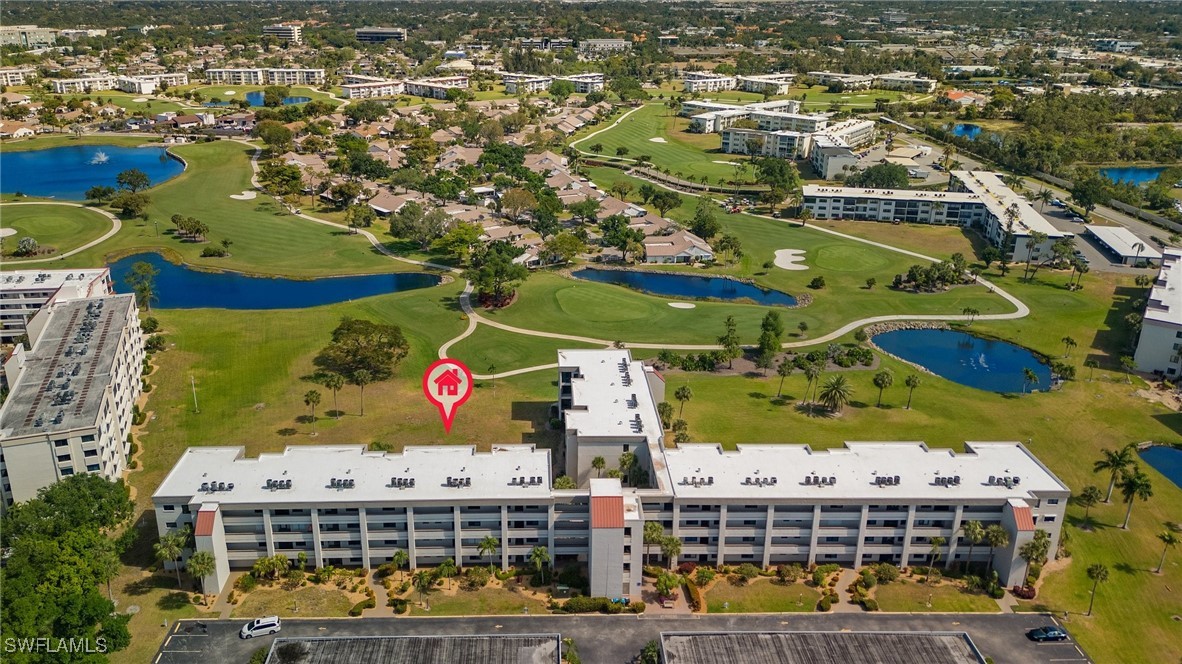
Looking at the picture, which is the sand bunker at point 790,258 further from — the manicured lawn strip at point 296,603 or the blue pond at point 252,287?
the manicured lawn strip at point 296,603

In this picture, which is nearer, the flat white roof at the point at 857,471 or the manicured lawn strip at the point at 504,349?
the flat white roof at the point at 857,471

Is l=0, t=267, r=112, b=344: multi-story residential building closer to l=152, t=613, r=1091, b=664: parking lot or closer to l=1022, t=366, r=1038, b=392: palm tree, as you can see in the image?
l=152, t=613, r=1091, b=664: parking lot

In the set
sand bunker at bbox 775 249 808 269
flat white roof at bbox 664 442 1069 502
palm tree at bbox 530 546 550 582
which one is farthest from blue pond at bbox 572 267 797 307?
palm tree at bbox 530 546 550 582

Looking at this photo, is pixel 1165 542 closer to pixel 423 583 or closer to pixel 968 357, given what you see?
pixel 968 357

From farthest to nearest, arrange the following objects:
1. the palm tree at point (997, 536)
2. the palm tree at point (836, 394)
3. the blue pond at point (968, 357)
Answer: the blue pond at point (968, 357), the palm tree at point (836, 394), the palm tree at point (997, 536)

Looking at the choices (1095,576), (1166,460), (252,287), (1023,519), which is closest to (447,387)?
(1023,519)

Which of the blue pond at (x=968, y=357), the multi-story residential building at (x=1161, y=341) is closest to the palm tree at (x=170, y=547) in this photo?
the blue pond at (x=968, y=357)
